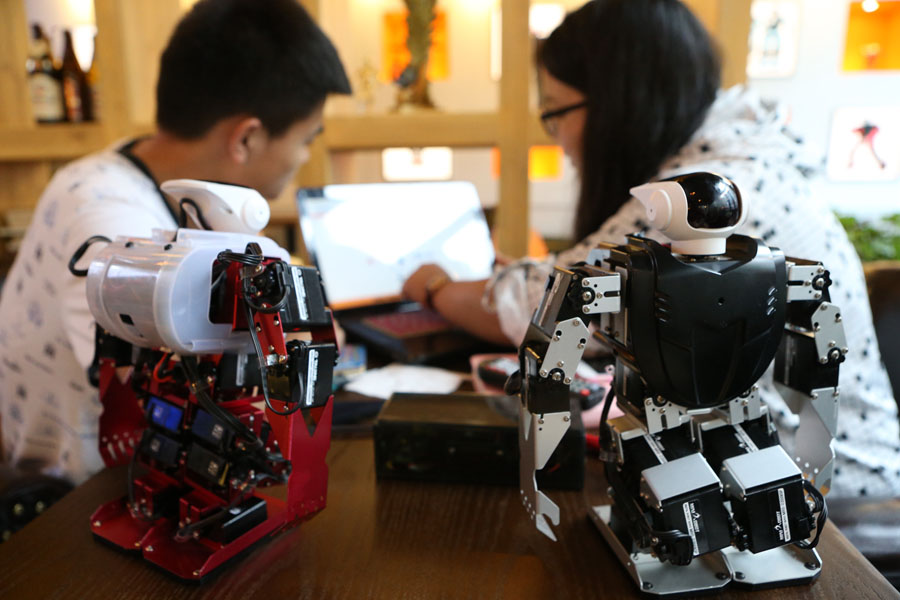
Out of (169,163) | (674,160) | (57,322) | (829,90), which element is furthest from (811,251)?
(829,90)

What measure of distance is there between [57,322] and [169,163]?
0.35 m

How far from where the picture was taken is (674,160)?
1052 millimetres

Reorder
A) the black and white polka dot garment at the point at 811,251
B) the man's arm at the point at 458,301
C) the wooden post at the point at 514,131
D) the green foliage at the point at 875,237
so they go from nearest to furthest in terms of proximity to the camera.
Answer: the black and white polka dot garment at the point at 811,251 → the man's arm at the point at 458,301 → the wooden post at the point at 514,131 → the green foliage at the point at 875,237

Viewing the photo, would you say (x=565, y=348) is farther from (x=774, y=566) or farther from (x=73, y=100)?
(x=73, y=100)

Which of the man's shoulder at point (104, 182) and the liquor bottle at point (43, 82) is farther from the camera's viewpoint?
the liquor bottle at point (43, 82)

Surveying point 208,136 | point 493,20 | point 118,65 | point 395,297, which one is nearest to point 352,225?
point 395,297

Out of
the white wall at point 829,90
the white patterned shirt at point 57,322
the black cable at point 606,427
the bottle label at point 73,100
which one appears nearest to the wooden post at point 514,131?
the white patterned shirt at point 57,322

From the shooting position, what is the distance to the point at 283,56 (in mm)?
1068

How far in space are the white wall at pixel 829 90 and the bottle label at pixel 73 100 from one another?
3.45m

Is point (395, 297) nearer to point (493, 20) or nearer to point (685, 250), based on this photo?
point (685, 250)

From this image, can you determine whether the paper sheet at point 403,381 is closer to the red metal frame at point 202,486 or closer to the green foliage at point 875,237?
the red metal frame at point 202,486

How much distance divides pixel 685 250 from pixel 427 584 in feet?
1.27

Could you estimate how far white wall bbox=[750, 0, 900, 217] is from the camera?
11.0ft

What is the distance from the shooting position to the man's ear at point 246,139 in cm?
108
